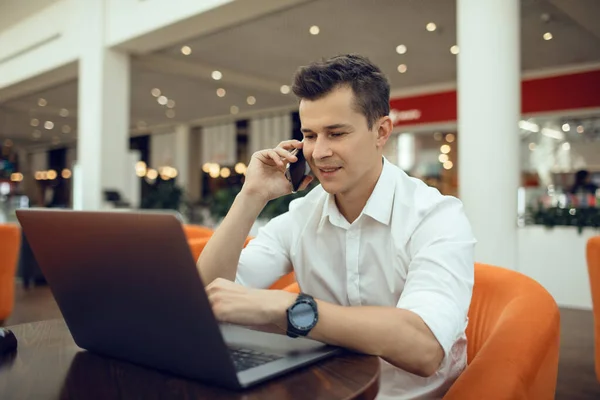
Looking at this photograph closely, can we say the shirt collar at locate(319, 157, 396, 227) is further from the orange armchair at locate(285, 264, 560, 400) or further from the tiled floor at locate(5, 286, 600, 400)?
the tiled floor at locate(5, 286, 600, 400)

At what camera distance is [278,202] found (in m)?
7.20

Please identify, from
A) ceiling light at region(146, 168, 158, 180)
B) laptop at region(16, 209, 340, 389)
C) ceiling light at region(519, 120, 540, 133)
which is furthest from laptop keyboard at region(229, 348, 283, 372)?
ceiling light at region(146, 168, 158, 180)

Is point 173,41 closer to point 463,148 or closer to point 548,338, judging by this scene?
point 463,148

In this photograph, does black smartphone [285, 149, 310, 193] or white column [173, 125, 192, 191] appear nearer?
black smartphone [285, 149, 310, 193]

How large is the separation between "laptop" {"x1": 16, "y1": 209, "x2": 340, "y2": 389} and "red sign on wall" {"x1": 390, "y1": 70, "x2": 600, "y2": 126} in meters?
6.98

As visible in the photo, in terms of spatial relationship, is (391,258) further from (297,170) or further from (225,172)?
(225,172)

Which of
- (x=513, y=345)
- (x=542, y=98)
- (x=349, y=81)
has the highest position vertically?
(x=542, y=98)

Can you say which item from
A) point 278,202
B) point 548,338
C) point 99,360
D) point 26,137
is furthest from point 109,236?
point 26,137

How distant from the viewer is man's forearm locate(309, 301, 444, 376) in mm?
932

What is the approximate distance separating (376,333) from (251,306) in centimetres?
23

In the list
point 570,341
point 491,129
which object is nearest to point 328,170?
point 491,129

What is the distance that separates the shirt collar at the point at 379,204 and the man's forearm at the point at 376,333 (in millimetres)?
349

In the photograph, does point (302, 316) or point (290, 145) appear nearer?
point (302, 316)

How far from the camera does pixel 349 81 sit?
3.88ft
